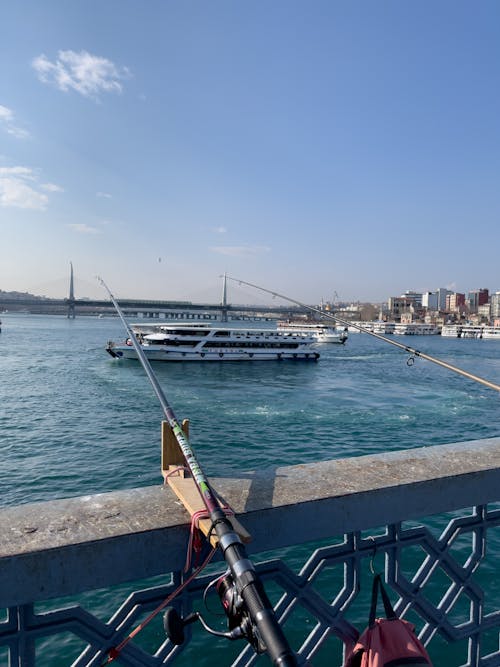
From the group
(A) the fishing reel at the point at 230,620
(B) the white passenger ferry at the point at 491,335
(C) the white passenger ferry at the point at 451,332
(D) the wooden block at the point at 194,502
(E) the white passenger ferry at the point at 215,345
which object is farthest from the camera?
(C) the white passenger ferry at the point at 451,332

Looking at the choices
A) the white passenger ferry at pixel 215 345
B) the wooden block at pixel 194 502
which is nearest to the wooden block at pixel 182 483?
the wooden block at pixel 194 502

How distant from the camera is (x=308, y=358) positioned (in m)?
49.1

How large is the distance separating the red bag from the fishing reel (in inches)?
21.4

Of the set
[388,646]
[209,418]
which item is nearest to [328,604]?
[388,646]

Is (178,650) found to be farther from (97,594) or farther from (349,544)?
(97,594)

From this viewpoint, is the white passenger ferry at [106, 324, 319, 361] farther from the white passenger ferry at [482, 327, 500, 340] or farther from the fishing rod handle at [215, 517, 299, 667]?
the white passenger ferry at [482, 327, 500, 340]

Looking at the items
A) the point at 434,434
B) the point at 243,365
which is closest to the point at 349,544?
the point at 434,434

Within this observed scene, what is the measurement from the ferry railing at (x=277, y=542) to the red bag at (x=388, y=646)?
0.15 meters

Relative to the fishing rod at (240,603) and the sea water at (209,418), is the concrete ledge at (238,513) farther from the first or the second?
the sea water at (209,418)

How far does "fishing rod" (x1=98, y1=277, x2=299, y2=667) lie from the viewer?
3.80 feet

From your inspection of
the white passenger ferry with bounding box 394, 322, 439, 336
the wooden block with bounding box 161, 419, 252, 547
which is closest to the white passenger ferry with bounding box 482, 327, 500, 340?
the white passenger ferry with bounding box 394, 322, 439, 336

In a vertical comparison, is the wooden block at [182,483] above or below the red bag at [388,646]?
above

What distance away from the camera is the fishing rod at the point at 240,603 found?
116 cm

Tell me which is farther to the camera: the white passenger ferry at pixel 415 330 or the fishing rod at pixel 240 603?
the white passenger ferry at pixel 415 330
